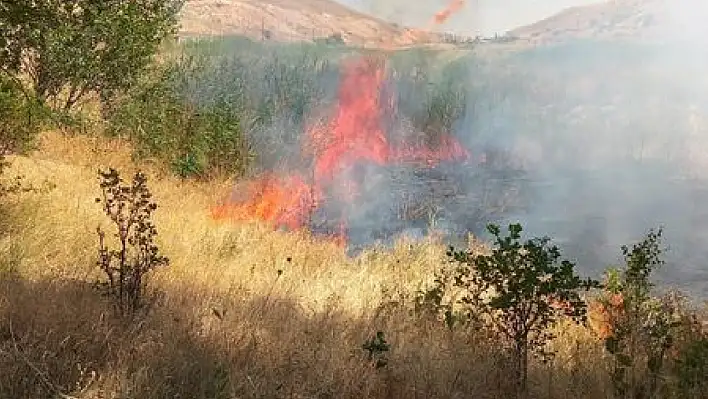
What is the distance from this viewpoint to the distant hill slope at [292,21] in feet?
194

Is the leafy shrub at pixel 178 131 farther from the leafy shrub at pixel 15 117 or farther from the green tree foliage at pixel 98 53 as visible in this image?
the leafy shrub at pixel 15 117

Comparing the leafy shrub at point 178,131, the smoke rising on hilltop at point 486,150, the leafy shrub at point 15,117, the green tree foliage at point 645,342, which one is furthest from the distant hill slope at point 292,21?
the green tree foliage at point 645,342

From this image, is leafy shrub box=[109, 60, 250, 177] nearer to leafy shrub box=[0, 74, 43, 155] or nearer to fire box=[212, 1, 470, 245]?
fire box=[212, 1, 470, 245]

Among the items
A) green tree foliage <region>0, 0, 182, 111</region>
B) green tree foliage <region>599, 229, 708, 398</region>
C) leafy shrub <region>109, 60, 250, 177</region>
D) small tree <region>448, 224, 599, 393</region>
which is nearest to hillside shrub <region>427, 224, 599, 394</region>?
small tree <region>448, 224, 599, 393</region>

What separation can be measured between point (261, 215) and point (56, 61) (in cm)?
388

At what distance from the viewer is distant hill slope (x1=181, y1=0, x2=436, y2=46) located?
194 ft

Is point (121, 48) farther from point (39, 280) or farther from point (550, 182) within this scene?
point (550, 182)

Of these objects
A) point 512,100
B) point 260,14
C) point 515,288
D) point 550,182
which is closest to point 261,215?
point 515,288

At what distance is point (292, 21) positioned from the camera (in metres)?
71.6

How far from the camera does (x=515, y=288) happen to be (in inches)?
161

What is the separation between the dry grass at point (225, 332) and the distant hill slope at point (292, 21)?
162 ft

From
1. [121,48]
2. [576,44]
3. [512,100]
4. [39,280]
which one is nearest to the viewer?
[39,280]

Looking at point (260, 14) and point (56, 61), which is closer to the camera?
point (56, 61)

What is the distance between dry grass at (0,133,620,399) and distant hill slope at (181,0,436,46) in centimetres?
4938
